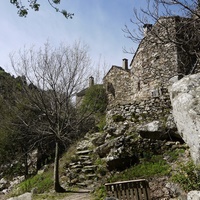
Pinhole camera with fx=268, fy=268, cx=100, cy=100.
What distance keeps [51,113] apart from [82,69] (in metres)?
2.26

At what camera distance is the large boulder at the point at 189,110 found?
6062mm

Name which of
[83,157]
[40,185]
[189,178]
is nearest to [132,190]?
[189,178]

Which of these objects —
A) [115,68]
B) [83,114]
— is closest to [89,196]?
[83,114]

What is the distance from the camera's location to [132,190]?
6.58 m

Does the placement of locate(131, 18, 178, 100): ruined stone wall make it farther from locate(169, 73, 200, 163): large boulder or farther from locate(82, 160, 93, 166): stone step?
locate(169, 73, 200, 163): large boulder

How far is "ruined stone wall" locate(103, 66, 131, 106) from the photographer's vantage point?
19.2 metres

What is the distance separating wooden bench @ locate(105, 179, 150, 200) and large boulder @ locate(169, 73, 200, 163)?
1388 mm

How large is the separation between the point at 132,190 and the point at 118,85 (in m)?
13.9

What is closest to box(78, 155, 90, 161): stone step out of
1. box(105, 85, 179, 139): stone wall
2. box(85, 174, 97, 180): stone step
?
box(85, 174, 97, 180): stone step

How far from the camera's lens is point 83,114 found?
1103 cm

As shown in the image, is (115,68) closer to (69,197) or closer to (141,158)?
(141,158)

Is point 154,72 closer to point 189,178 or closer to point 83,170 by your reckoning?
point 83,170

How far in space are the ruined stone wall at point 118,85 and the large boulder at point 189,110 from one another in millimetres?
11336

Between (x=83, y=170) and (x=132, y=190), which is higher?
(x=83, y=170)
